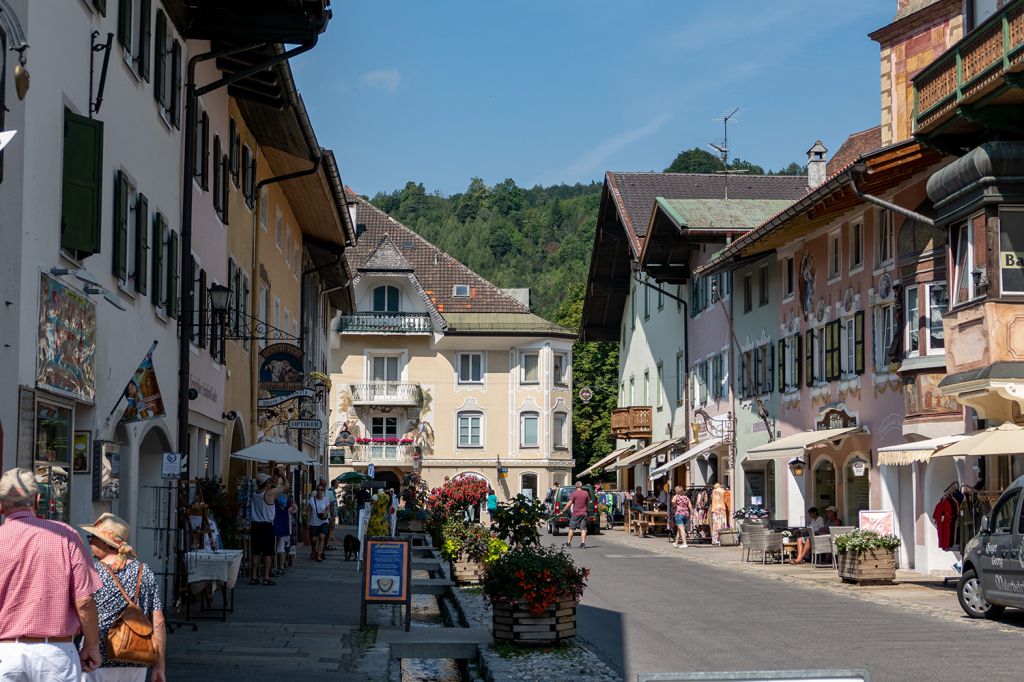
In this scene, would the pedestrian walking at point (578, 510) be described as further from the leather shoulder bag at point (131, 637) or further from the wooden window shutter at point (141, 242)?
the leather shoulder bag at point (131, 637)

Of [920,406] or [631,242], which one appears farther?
[631,242]

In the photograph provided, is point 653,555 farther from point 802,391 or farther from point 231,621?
point 231,621

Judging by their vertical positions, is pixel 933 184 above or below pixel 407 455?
above

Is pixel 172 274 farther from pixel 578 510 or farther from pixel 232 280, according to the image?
pixel 578 510

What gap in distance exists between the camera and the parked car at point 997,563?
1794 centimetres

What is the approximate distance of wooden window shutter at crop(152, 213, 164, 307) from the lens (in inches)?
757

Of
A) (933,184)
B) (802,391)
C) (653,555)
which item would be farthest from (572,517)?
(933,184)

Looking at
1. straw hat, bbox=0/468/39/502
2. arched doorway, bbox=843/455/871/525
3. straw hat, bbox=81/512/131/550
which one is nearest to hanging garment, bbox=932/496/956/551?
arched doorway, bbox=843/455/871/525

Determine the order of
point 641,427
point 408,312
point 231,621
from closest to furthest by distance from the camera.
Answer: point 231,621
point 641,427
point 408,312

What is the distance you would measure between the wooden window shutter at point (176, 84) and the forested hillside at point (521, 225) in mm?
93883

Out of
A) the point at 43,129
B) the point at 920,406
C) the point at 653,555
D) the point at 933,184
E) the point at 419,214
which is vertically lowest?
the point at 653,555

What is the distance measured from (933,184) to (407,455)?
4868cm

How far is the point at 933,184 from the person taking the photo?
25.6m

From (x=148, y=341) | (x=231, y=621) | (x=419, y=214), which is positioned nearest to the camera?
(x=231, y=621)
